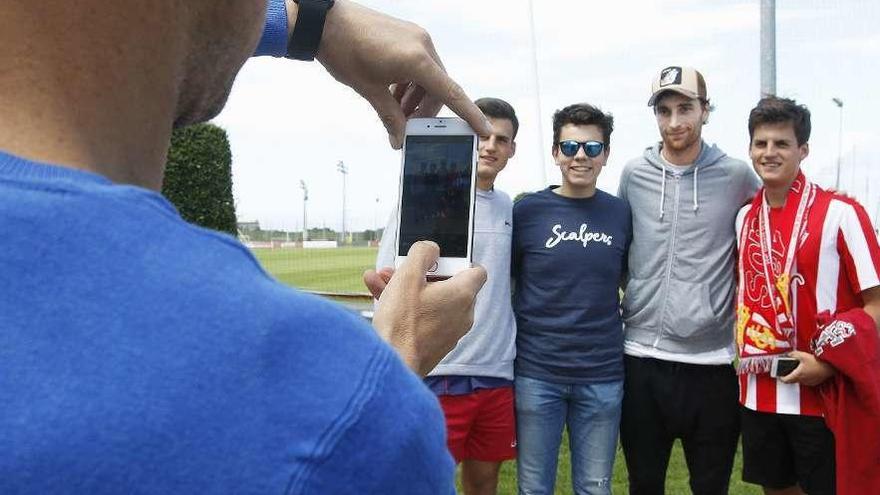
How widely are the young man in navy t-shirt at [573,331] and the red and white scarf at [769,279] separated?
68cm

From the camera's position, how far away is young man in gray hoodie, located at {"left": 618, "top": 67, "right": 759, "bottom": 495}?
4.38 meters

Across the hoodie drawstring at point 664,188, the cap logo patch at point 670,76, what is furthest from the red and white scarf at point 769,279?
the cap logo patch at point 670,76

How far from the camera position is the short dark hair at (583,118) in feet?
15.7

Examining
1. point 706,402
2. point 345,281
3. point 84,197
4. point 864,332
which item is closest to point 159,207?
point 84,197

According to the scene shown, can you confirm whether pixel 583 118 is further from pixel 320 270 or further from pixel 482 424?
pixel 320 270

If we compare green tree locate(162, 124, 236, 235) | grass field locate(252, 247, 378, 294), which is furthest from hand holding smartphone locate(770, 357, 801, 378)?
grass field locate(252, 247, 378, 294)

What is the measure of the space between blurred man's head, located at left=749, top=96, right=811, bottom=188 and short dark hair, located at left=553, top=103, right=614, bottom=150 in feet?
2.66

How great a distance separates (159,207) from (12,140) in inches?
5.4

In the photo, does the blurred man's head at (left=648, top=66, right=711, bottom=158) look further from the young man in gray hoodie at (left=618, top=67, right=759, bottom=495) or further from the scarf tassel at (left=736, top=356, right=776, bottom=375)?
the scarf tassel at (left=736, top=356, right=776, bottom=375)

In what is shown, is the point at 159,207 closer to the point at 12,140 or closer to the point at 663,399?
the point at 12,140

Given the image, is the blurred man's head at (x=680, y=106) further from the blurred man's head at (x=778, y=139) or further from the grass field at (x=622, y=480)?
the grass field at (x=622, y=480)

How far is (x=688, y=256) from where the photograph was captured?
4.38 meters

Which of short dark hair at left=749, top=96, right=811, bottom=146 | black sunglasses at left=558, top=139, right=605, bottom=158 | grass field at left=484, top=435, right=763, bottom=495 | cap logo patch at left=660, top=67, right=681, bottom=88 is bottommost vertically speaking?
grass field at left=484, top=435, right=763, bottom=495

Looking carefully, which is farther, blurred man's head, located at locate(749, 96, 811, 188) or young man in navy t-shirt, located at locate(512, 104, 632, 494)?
young man in navy t-shirt, located at locate(512, 104, 632, 494)
